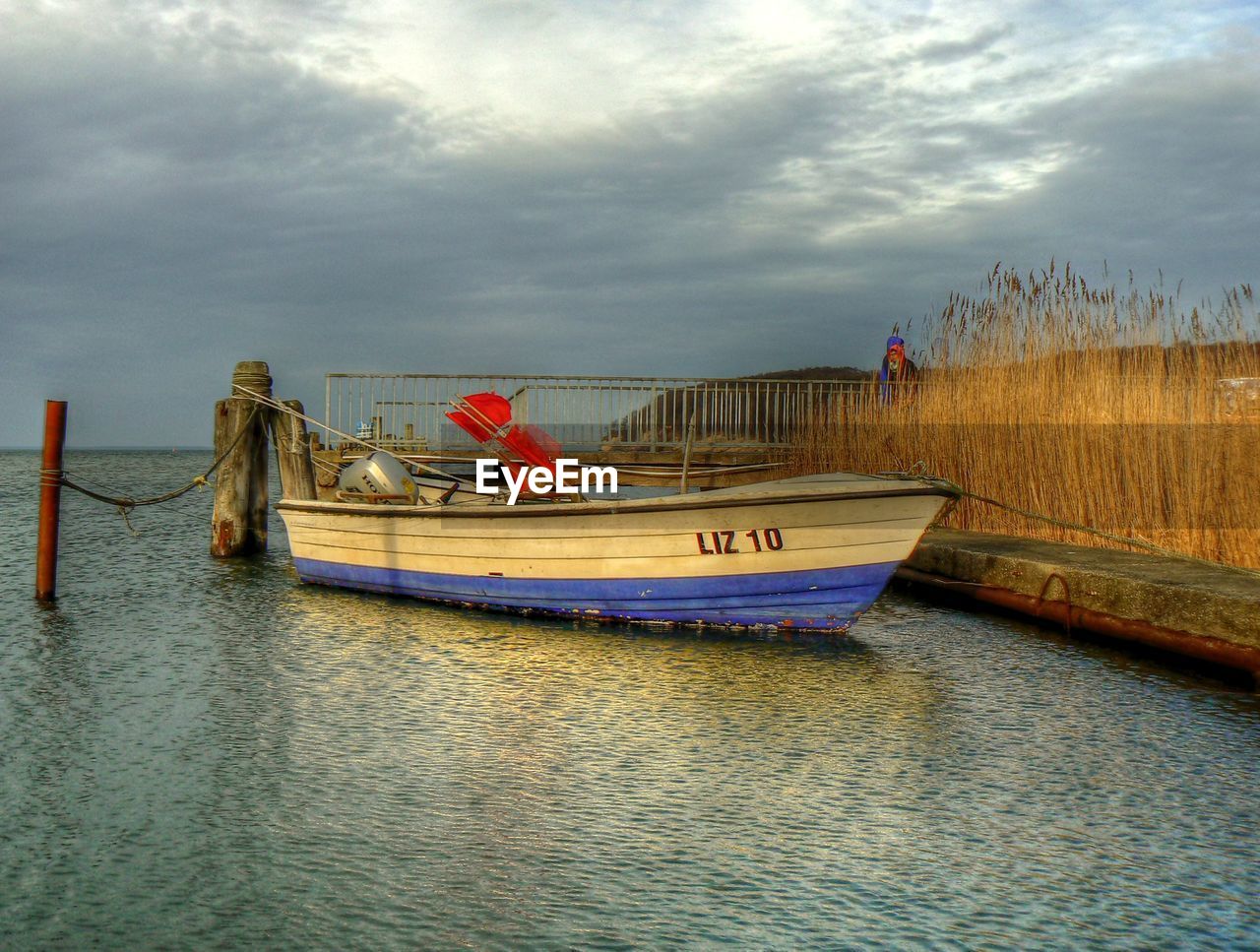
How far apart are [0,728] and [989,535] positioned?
9.05 m

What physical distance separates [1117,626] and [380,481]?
693 cm

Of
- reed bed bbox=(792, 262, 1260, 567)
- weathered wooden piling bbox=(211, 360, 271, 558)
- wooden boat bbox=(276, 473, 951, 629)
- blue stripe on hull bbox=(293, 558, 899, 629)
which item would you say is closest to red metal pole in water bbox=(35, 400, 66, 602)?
weathered wooden piling bbox=(211, 360, 271, 558)

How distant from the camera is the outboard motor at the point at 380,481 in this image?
36.6 feet

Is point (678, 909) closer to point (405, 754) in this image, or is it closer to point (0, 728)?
point (405, 754)

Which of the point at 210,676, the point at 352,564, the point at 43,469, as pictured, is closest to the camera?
the point at 210,676

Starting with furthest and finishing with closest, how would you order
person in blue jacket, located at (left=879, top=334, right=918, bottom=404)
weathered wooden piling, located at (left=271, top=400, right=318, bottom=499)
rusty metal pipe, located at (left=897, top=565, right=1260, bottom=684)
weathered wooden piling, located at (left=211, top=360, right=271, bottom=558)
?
person in blue jacket, located at (left=879, top=334, right=918, bottom=404), weathered wooden piling, located at (left=271, top=400, right=318, bottom=499), weathered wooden piling, located at (left=211, top=360, right=271, bottom=558), rusty metal pipe, located at (left=897, top=565, right=1260, bottom=684)

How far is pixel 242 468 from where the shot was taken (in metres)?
13.8

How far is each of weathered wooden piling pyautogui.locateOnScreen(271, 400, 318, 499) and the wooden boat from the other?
12.3 ft

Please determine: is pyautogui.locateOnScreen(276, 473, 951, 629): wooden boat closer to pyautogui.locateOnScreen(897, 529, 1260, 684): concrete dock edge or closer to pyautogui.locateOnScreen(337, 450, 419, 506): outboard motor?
pyautogui.locateOnScreen(337, 450, 419, 506): outboard motor

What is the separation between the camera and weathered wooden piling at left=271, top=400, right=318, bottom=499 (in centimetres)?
1360

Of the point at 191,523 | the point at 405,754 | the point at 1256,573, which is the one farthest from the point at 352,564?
the point at 191,523

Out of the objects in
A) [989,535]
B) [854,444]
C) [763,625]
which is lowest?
[763,625]

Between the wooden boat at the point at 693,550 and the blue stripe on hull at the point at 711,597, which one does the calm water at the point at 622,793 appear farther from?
the wooden boat at the point at 693,550

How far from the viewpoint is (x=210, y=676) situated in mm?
7594
